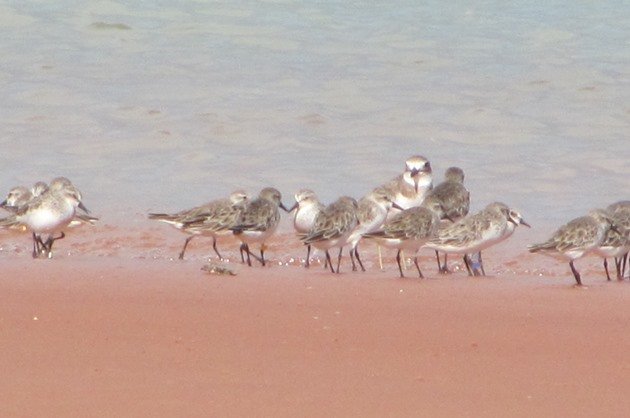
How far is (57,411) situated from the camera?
5.65 metres

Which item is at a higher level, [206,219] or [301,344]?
[301,344]

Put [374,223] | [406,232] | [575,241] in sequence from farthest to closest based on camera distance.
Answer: [374,223] < [406,232] < [575,241]

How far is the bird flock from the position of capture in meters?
9.70

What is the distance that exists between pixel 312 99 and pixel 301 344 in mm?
9459

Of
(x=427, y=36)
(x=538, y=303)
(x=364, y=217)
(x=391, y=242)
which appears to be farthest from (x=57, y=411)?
(x=427, y=36)

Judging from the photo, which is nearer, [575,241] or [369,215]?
[575,241]

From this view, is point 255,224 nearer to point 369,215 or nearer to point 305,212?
point 305,212

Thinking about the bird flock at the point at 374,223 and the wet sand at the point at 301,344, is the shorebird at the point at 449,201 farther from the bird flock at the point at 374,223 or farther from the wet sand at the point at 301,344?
the wet sand at the point at 301,344

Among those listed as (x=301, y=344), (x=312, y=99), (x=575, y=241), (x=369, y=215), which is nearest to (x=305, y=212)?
(x=369, y=215)

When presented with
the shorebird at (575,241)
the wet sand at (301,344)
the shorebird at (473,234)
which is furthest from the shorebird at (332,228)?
the shorebird at (575,241)

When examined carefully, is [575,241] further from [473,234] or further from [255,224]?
[255,224]

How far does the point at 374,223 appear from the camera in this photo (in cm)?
1059

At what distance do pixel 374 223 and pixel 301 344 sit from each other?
3755 mm

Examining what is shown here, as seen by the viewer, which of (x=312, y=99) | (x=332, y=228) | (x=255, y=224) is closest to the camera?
(x=332, y=228)
